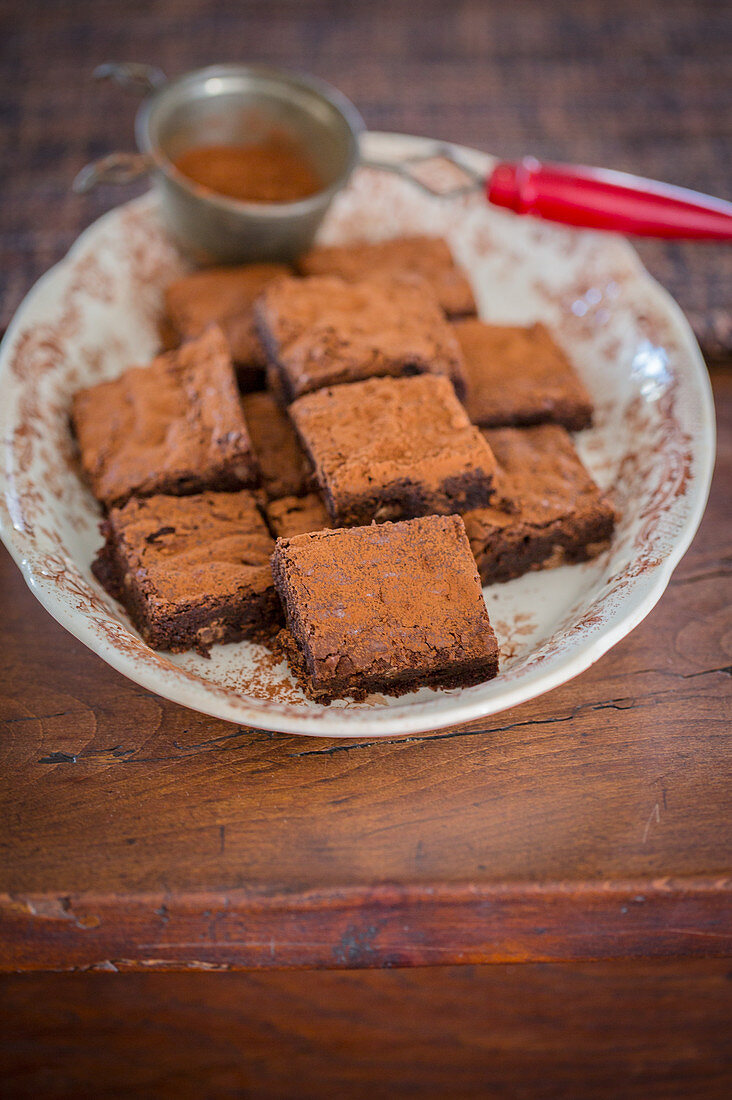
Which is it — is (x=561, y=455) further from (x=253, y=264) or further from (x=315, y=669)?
(x=253, y=264)

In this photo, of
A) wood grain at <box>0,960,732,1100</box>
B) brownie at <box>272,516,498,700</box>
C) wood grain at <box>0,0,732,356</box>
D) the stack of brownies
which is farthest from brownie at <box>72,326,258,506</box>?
wood grain at <box>0,960,732,1100</box>

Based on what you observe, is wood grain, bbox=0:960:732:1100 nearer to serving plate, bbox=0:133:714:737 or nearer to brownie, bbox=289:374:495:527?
serving plate, bbox=0:133:714:737

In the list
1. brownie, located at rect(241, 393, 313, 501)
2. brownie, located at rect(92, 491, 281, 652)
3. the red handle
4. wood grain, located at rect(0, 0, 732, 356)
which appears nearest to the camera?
brownie, located at rect(92, 491, 281, 652)

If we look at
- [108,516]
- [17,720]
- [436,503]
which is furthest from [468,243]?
[17,720]

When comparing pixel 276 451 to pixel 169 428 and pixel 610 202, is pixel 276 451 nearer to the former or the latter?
pixel 169 428

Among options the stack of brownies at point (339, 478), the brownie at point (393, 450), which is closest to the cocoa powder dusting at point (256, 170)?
the stack of brownies at point (339, 478)

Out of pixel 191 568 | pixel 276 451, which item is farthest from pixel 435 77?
pixel 191 568

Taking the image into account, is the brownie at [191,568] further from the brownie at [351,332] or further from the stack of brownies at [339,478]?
the brownie at [351,332]

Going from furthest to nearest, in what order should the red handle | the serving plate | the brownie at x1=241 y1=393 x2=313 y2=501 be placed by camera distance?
1. the red handle
2. the brownie at x1=241 y1=393 x2=313 y2=501
3. the serving plate
